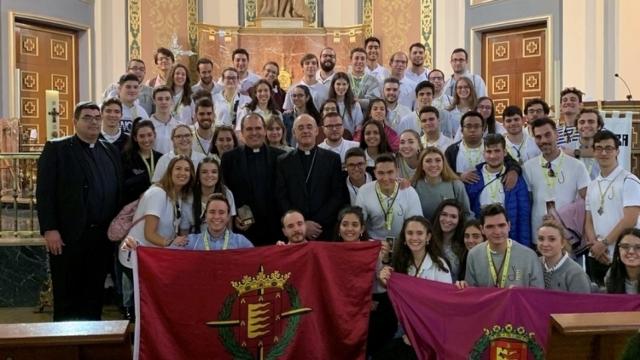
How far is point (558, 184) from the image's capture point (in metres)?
5.77

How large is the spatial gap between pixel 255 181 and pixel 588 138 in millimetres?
2685

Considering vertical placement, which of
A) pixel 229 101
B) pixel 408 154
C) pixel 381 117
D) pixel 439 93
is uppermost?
pixel 439 93

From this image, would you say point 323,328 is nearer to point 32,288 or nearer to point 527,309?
point 527,309

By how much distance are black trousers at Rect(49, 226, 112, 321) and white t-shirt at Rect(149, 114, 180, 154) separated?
1161 millimetres

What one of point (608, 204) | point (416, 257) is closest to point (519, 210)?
point (608, 204)

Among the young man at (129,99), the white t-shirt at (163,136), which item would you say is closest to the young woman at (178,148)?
the white t-shirt at (163,136)

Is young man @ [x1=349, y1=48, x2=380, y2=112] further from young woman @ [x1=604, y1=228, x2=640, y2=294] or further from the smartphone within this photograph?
young woman @ [x1=604, y1=228, x2=640, y2=294]

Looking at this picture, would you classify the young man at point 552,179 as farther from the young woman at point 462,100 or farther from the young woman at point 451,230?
the young woman at point 462,100

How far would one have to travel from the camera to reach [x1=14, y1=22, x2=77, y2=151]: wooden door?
11.7 meters

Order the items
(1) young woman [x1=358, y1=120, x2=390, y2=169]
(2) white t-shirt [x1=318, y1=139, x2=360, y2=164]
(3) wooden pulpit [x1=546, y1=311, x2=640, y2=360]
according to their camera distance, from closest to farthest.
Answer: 1. (3) wooden pulpit [x1=546, y1=311, x2=640, y2=360]
2. (1) young woman [x1=358, y1=120, x2=390, y2=169]
3. (2) white t-shirt [x1=318, y1=139, x2=360, y2=164]

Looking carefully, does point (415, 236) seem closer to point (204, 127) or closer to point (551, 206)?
point (551, 206)

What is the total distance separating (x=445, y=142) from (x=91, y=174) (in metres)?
2.99

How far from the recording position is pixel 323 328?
4949mm

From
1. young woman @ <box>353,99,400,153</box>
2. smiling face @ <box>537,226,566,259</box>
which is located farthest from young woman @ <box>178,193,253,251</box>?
smiling face @ <box>537,226,566,259</box>
